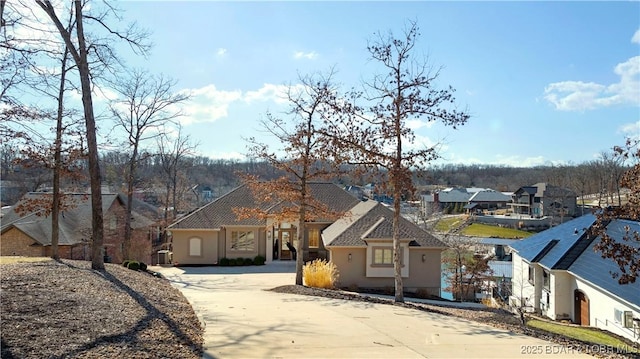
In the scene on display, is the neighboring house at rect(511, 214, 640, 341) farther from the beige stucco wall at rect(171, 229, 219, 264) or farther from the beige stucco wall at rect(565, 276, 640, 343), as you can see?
the beige stucco wall at rect(171, 229, 219, 264)

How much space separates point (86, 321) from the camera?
6875mm

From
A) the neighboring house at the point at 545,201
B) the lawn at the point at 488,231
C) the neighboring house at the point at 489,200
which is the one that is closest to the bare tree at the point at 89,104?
the lawn at the point at 488,231

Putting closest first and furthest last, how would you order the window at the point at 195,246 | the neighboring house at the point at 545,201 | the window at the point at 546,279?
the window at the point at 546,279, the window at the point at 195,246, the neighboring house at the point at 545,201

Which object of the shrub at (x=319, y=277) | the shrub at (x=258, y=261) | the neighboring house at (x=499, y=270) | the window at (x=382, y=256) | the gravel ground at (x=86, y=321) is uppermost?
the gravel ground at (x=86, y=321)

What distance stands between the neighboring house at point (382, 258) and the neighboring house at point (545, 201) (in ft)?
146

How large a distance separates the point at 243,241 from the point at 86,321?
2033 cm

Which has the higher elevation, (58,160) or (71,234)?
(58,160)

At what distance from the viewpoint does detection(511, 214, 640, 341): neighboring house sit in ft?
54.5

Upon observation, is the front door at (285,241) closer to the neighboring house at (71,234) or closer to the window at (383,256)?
the window at (383,256)

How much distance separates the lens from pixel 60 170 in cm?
1405

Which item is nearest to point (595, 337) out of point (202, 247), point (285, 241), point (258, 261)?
point (258, 261)

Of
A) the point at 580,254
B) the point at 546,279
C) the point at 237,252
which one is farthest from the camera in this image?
the point at 237,252

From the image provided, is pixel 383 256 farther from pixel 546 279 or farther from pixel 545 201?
pixel 545 201

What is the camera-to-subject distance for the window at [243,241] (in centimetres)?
2695
